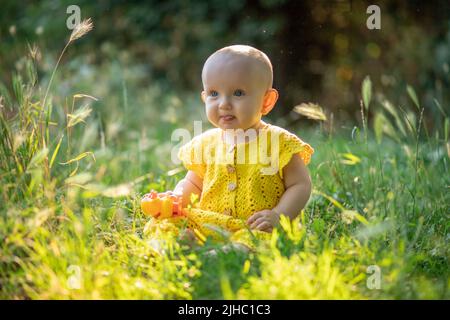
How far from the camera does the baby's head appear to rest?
2.36 m

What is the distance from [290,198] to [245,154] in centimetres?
26

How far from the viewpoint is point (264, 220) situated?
2311 millimetres

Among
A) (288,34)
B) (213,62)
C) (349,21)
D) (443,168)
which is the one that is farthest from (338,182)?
(349,21)

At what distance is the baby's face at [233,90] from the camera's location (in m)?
2.36

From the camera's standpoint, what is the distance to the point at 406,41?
6.70 m

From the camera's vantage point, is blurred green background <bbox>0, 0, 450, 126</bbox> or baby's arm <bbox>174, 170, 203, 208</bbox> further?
blurred green background <bbox>0, 0, 450, 126</bbox>

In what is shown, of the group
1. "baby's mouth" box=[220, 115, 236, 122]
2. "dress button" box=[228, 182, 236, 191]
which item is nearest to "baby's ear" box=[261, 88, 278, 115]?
"baby's mouth" box=[220, 115, 236, 122]

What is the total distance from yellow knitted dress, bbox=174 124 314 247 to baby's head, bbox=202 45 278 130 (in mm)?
107

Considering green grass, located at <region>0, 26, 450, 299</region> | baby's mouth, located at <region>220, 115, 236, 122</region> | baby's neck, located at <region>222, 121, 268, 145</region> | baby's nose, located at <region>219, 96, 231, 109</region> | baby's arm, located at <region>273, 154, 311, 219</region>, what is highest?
baby's nose, located at <region>219, 96, 231, 109</region>

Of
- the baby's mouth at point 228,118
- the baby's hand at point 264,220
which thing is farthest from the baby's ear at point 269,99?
the baby's hand at point 264,220

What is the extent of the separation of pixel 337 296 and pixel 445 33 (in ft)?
16.2

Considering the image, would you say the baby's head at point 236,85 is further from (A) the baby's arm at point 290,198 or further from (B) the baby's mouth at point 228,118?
(A) the baby's arm at point 290,198

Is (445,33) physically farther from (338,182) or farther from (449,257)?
(449,257)

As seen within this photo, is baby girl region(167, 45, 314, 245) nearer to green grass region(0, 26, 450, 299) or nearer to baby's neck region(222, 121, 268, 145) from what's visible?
baby's neck region(222, 121, 268, 145)
